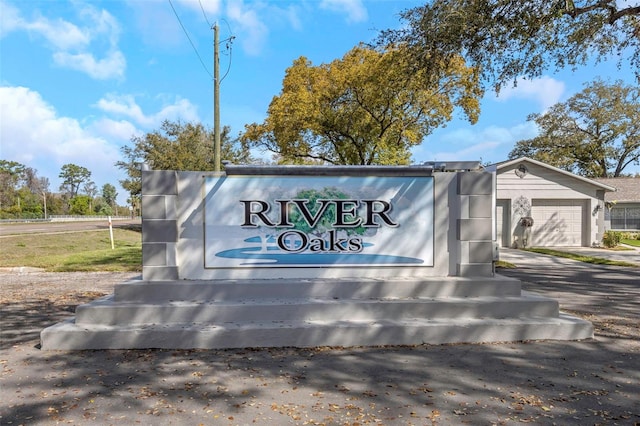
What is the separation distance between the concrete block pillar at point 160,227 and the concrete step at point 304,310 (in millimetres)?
542

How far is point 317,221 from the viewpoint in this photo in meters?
6.10

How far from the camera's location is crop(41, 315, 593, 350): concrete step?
4.99 m

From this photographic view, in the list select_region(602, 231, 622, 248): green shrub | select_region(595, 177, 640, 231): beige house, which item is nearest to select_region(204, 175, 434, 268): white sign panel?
select_region(602, 231, 622, 248): green shrub

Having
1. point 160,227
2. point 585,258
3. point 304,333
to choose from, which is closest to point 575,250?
point 585,258

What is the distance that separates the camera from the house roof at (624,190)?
24.1 metres

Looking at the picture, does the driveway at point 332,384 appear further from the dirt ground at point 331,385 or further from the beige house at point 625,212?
the beige house at point 625,212

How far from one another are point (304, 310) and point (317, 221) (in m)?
1.32

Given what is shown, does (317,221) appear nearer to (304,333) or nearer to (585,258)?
(304,333)

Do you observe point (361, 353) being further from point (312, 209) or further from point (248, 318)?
point (312, 209)

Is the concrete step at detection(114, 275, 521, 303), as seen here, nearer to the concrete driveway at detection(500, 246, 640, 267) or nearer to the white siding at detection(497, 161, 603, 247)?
the concrete driveway at detection(500, 246, 640, 267)

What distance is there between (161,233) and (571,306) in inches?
269

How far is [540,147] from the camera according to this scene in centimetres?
3675

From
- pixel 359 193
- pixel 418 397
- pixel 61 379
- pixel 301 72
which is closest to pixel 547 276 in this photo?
pixel 359 193

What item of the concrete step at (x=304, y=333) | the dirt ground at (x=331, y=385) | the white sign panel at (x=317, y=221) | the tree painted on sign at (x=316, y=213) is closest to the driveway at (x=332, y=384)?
the dirt ground at (x=331, y=385)
